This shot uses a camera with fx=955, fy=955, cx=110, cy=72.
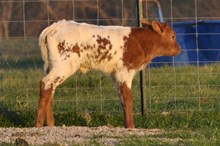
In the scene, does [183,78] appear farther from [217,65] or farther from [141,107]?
[141,107]

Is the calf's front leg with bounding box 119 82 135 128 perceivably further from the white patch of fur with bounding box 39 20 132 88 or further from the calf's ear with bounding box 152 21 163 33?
the calf's ear with bounding box 152 21 163 33

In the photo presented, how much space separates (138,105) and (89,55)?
7.15 feet

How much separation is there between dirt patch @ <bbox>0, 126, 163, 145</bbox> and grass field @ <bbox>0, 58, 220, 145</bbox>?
0.90ft

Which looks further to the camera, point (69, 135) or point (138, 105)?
point (138, 105)

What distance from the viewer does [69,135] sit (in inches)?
473

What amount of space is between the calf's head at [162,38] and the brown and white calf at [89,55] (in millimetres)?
256

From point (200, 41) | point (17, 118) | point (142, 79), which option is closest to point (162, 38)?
point (142, 79)

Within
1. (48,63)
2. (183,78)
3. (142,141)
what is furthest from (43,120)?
(183,78)

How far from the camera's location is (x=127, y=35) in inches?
536

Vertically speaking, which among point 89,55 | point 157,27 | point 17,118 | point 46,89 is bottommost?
point 17,118

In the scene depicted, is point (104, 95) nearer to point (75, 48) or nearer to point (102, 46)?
point (102, 46)

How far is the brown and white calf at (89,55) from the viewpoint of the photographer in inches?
521

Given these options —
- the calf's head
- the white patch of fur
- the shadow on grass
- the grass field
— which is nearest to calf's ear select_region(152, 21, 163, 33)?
the calf's head

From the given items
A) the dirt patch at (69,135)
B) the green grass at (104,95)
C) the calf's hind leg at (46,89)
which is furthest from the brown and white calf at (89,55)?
the green grass at (104,95)
